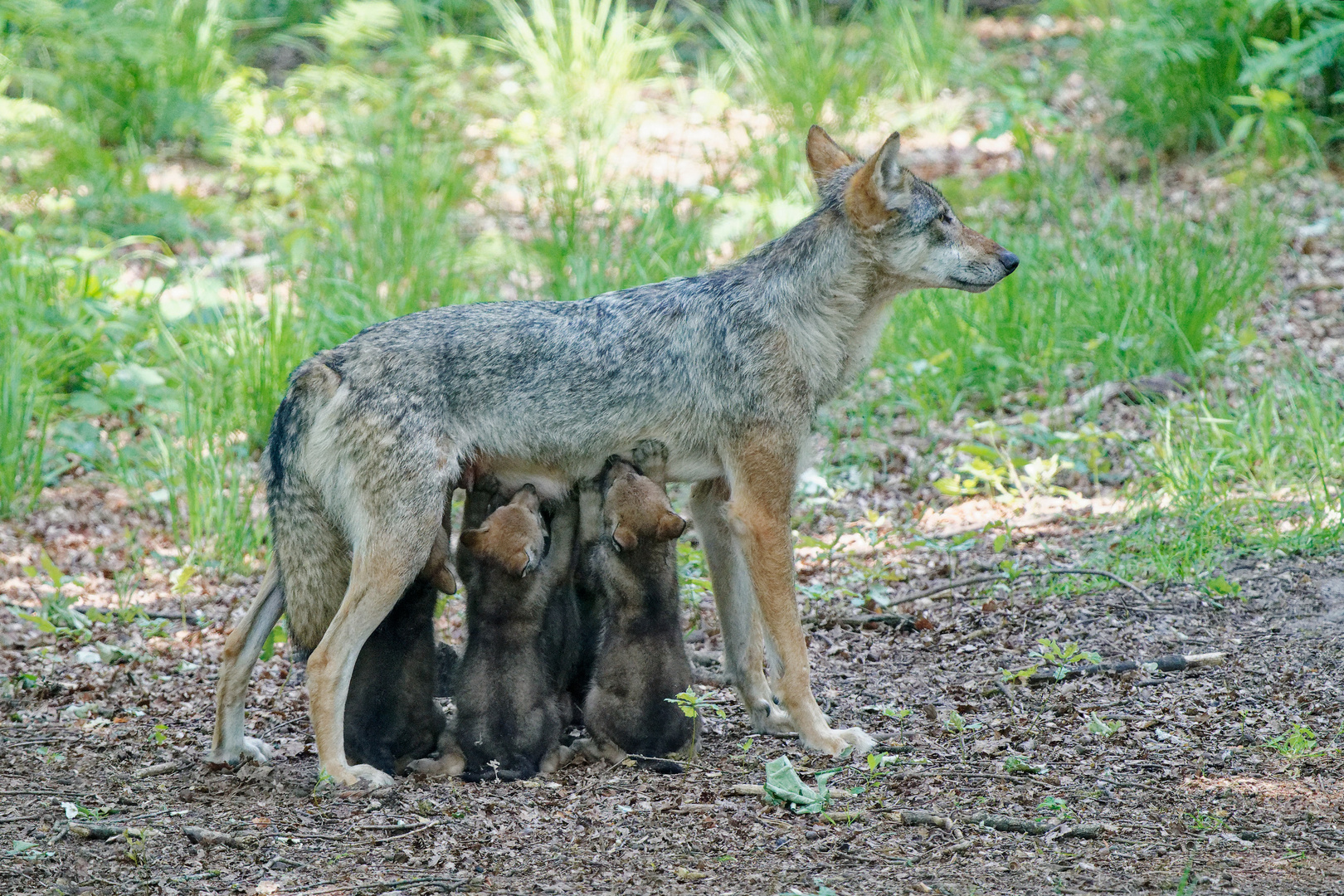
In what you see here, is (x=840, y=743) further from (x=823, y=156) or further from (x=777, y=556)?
(x=823, y=156)

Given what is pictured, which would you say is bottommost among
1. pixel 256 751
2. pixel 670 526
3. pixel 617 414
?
pixel 256 751

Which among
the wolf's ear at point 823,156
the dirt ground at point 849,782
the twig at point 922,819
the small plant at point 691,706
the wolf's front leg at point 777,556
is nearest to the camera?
the dirt ground at point 849,782

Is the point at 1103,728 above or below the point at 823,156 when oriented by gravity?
below

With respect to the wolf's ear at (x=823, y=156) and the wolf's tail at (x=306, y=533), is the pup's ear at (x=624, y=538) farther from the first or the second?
the wolf's ear at (x=823, y=156)

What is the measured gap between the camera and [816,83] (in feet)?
38.3

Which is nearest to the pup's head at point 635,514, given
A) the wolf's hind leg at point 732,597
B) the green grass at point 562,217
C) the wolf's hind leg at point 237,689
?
the wolf's hind leg at point 732,597

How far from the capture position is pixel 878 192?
16.7 ft

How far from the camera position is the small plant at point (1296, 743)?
14.3 feet

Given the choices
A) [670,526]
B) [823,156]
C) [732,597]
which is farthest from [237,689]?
[823,156]

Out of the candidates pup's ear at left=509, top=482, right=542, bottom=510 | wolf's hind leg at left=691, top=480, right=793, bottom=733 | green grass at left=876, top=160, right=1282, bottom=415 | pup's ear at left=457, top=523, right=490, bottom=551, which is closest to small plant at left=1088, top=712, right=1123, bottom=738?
wolf's hind leg at left=691, top=480, right=793, bottom=733

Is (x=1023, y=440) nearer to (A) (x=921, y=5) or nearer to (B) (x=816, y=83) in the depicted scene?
(B) (x=816, y=83)

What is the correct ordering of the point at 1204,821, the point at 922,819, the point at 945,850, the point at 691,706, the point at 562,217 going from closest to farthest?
the point at 945,850 → the point at 1204,821 → the point at 922,819 → the point at 691,706 → the point at 562,217

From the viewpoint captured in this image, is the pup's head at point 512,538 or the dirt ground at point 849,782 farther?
the pup's head at point 512,538

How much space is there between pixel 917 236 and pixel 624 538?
68.7 inches
